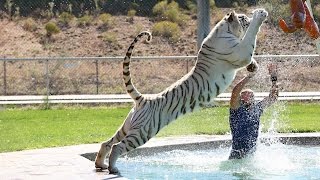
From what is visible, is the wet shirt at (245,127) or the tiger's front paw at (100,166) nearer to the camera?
the tiger's front paw at (100,166)

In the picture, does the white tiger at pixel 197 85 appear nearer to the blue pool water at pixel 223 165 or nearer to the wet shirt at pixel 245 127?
the blue pool water at pixel 223 165

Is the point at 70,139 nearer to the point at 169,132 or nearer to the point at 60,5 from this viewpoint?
the point at 169,132

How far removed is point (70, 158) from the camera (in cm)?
907

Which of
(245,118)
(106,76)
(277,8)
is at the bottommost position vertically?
(106,76)

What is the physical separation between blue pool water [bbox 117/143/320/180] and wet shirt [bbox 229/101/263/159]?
139mm

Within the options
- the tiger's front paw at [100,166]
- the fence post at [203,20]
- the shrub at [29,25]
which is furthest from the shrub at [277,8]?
the tiger's front paw at [100,166]

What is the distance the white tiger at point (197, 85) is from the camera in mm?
8203

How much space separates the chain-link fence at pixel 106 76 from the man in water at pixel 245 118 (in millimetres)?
11041

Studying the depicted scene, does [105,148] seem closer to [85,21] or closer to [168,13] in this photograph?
[168,13]

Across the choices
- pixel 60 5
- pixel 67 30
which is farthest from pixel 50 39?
pixel 60 5

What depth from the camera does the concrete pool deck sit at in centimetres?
790

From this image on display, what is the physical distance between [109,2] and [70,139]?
21745mm

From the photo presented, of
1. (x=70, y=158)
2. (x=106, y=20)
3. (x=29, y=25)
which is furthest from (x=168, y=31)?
(x=70, y=158)

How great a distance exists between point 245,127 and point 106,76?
15699 millimetres
